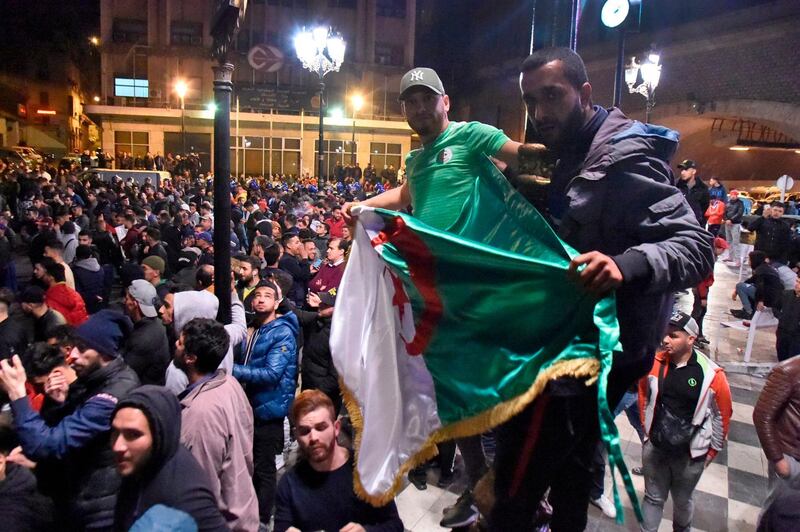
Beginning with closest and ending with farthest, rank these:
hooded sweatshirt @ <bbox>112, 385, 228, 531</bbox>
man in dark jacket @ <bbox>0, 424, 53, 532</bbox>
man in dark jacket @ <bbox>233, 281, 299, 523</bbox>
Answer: hooded sweatshirt @ <bbox>112, 385, 228, 531</bbox> < man in dark jacket @ <bbox>0, 424, 53, 532</bbox> < man in dark jacket @ <bbox>233, 281, 299, 523</bbox>

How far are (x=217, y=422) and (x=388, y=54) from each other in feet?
140

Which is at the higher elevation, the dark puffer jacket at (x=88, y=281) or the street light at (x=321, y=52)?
the street light at (x=321, y=52)

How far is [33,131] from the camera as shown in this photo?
50906 mm

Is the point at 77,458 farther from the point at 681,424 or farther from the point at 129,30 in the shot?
the point at 129,30

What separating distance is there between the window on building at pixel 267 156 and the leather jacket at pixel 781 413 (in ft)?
125

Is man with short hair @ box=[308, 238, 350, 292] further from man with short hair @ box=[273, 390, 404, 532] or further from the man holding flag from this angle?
the man holding flag

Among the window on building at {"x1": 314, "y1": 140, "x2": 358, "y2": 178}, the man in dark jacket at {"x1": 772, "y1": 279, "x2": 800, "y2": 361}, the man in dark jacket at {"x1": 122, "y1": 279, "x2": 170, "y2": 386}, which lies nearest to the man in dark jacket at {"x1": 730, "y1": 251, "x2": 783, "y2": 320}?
the man in dark jacket at {"x1": 772, "y1": 279, "x2": 800, "y2": 361}

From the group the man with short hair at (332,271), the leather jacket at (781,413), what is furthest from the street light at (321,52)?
the leather jacket at (781,413)

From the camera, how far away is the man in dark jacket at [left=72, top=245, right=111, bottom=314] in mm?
7594

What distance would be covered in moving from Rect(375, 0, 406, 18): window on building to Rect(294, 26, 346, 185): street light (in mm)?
26159

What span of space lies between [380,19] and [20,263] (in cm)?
3423

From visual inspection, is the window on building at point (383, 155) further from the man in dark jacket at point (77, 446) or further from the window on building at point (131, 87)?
the man in dark jacket at point (77, 446)

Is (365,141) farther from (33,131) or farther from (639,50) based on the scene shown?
(33,131)

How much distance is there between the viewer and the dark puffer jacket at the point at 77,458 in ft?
9.84
